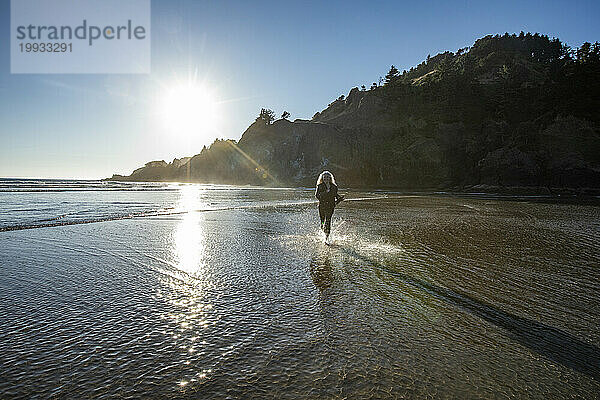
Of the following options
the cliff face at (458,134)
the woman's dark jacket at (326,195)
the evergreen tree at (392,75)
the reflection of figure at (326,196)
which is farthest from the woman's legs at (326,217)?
the evergreen tree at (392,75)

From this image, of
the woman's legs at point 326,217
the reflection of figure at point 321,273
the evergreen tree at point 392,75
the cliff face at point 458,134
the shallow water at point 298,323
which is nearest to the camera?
the shallow water at point 298,323

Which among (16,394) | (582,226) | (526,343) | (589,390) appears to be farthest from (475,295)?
(582,226)

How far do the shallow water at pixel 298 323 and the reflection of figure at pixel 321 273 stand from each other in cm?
5

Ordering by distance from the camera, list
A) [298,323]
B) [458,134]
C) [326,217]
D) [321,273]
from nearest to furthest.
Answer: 1. [298,323]
2. [321,273]
3. [326,217]
4. [458,134]

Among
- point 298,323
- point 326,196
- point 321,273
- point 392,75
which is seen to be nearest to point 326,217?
point 326,196

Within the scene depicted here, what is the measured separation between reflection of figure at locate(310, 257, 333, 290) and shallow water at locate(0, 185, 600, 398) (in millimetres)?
49

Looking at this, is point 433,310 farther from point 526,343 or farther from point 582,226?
point 582,226

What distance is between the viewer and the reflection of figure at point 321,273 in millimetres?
5148

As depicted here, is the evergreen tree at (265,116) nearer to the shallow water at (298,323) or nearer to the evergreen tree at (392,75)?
the evergreen tree at (392,75)

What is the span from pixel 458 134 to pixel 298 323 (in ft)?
253

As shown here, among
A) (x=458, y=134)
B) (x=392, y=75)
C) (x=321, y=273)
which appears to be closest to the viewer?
(x=321, y=273)

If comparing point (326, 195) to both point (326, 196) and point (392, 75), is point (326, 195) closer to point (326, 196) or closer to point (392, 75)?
point (326, 196)

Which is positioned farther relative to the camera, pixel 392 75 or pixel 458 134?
pixel 392 75

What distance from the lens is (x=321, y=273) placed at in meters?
5.76
